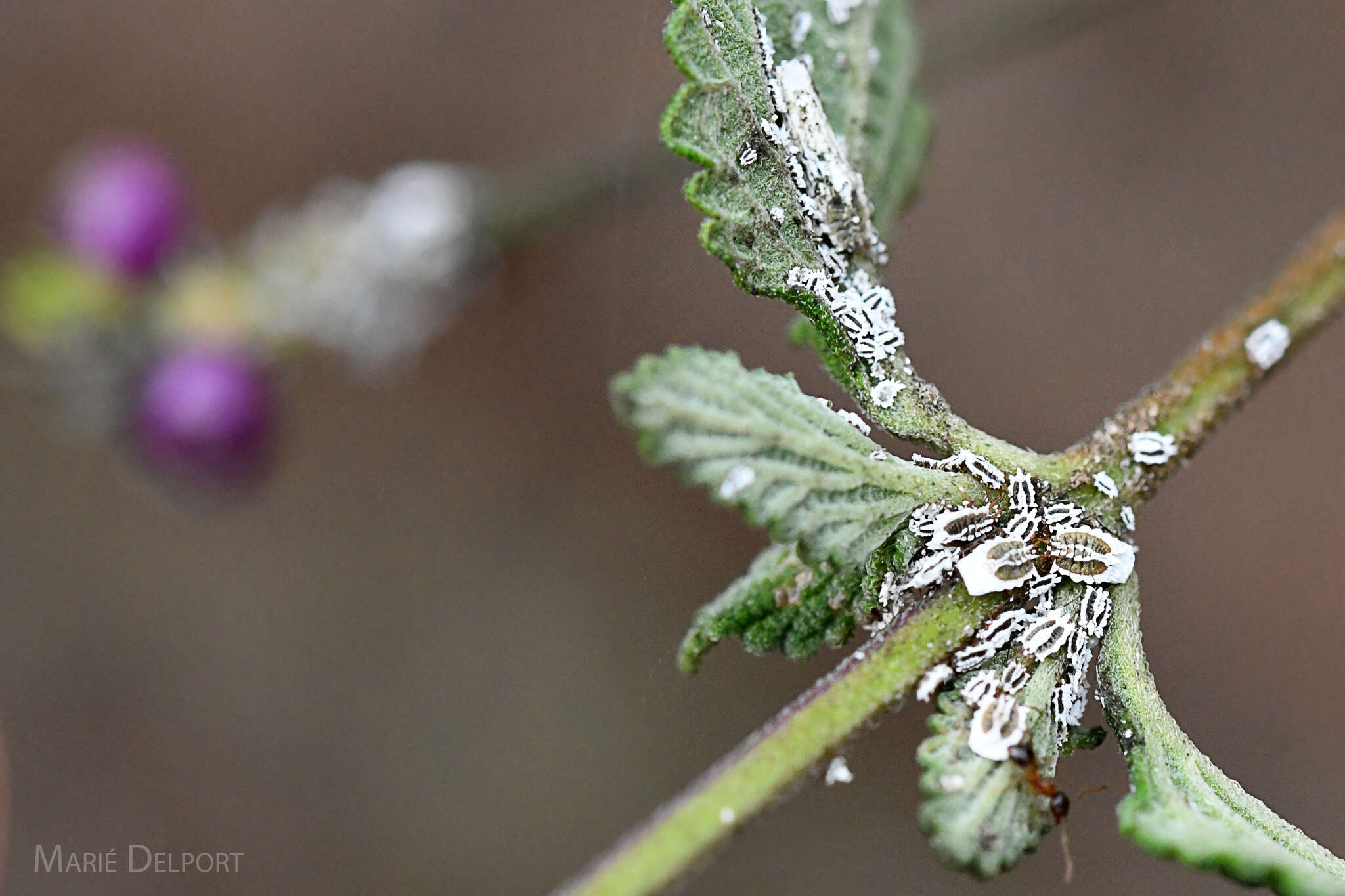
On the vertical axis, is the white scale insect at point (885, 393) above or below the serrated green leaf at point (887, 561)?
above

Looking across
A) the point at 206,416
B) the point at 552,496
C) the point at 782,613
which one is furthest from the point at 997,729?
the point at 552,496

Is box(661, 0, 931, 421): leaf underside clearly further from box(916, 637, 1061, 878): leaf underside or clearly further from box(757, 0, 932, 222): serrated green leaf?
box(916, 637, 1061, 878): leaf underside

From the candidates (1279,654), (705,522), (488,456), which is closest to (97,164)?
(488,456)

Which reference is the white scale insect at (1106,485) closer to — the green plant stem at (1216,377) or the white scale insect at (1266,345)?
the green plant stem at (1216,377)

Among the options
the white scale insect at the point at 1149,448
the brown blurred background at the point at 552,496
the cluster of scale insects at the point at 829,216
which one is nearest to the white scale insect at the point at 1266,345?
the white scale insect at the point at 1149,448

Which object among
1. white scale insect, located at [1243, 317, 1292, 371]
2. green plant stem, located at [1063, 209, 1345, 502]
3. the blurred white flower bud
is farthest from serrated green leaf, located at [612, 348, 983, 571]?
the blurred white flower bud

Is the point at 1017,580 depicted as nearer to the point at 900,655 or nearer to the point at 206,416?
the point at 900,655
